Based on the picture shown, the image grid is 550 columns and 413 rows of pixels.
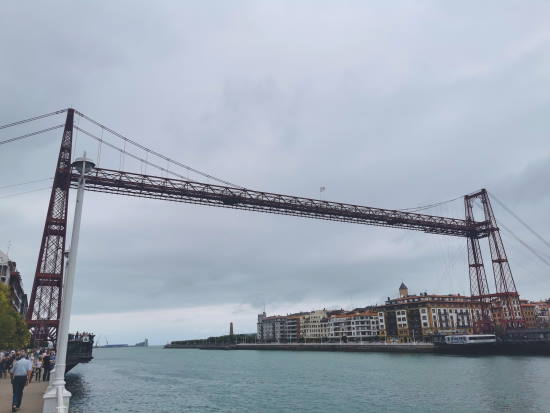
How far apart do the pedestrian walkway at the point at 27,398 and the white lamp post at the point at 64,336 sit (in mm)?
1966

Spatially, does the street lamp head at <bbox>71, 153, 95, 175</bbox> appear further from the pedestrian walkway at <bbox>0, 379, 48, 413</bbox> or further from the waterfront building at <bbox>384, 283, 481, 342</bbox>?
the waterfront building at <bbox>384, 283, 481, 342</bbox>

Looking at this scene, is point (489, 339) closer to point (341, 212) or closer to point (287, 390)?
point (341, 212)

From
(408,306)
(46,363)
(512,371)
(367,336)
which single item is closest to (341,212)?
(512,371)

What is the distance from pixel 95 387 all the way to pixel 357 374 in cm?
2386

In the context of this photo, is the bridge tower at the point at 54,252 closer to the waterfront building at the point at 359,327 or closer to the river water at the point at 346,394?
the river water at the point at 346,394

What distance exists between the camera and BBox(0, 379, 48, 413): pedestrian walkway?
471 inches

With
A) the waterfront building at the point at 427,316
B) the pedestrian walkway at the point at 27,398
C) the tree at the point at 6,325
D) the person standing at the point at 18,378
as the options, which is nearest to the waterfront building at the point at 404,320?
the waterfront building at the point at 427,316

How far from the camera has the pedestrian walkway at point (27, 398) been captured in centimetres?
1195

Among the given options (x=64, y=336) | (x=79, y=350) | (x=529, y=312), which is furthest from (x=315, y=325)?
(x=64, y=336)

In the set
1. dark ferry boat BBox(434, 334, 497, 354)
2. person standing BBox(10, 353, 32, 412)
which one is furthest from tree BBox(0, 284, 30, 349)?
dark ferry boat BBox(434, 334, 497, 354)

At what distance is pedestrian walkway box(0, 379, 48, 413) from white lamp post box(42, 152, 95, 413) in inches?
77.4

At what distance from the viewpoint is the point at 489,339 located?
202 feet

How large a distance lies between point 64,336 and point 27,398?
5.68m

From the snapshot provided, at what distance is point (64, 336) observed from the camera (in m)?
10.6
